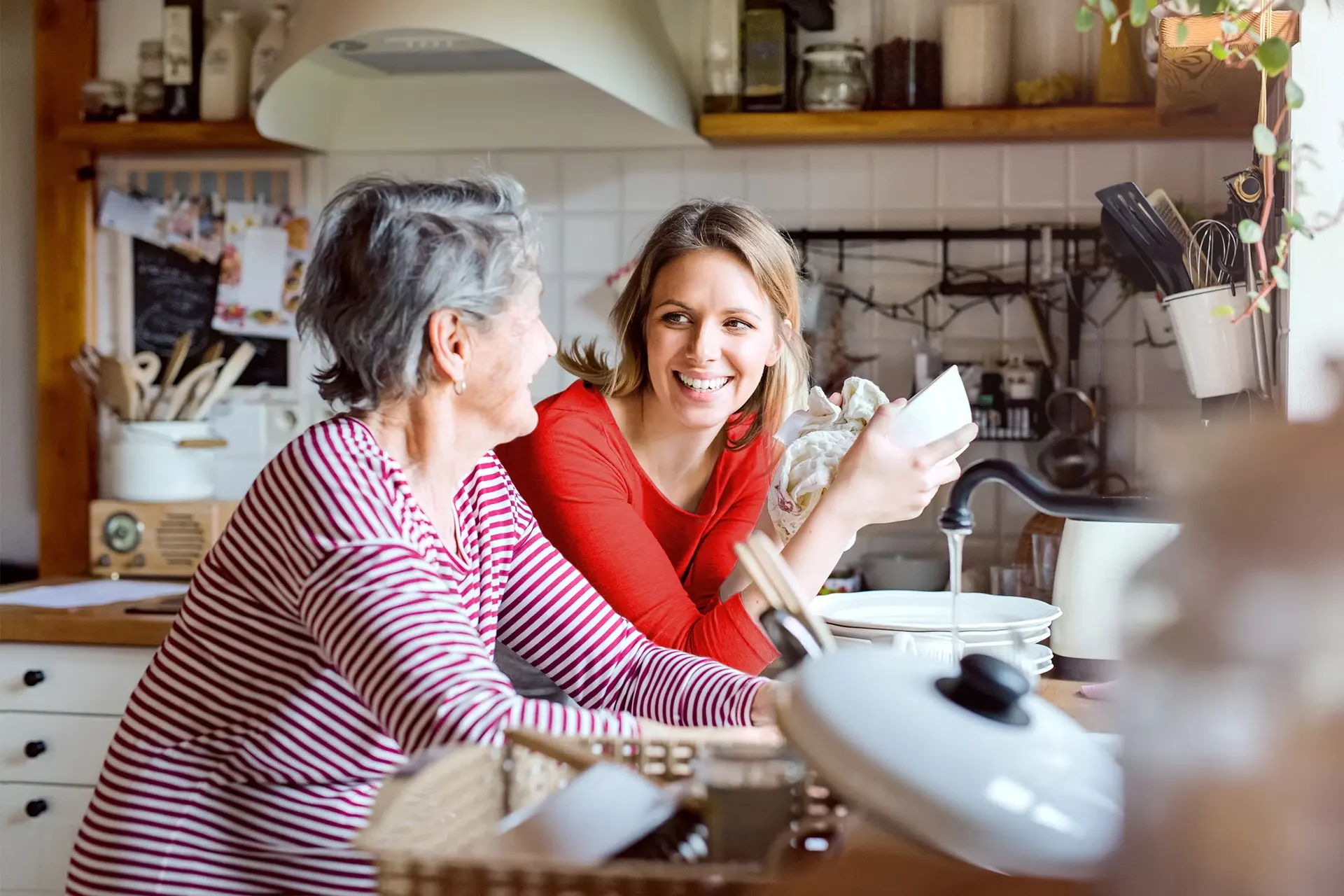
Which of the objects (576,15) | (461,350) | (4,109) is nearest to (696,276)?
(461,350)

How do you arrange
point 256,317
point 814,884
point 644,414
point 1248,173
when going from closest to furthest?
point 814,884 → point 1248,173 → point 644,414 → point 256,317

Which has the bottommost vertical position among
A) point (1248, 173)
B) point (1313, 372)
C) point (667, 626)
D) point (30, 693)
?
point (30, 693)

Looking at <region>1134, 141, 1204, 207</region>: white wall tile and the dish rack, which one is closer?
the dish rack

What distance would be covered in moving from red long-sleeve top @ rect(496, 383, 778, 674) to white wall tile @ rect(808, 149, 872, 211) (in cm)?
103

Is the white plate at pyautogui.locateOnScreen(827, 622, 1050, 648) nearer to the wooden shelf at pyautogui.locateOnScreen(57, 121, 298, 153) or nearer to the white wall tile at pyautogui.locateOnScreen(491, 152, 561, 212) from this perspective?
the white wall tile at pyautogui.locateOnScreen(491, 152, 561, 212)

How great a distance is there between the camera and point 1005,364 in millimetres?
2670

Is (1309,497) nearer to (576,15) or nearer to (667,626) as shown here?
(667,626)

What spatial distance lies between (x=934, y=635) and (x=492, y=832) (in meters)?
0.70

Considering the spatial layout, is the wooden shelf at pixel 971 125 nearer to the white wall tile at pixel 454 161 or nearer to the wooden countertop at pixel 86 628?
the white wall tile at pixel 454 161

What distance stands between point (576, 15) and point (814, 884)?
208 cm

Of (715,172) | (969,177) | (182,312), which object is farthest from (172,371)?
(969,177)

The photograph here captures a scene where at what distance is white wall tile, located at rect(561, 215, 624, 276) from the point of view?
113 inches

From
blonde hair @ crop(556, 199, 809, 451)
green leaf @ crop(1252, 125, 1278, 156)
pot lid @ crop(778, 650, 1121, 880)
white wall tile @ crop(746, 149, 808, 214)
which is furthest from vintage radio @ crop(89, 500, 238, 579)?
pot lid @ crop(778, 650, 1121, 880)

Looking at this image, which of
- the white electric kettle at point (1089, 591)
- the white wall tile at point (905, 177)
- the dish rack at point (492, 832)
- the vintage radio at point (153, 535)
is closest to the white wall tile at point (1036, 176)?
the white wall tile at point (905, 177)
